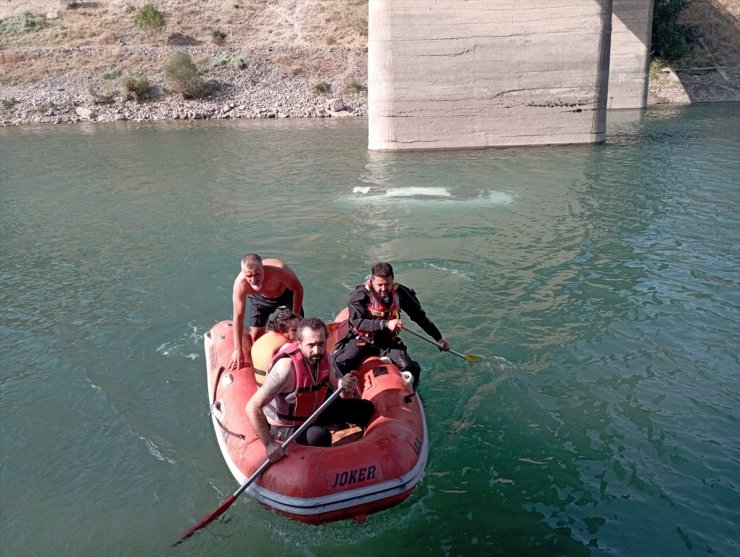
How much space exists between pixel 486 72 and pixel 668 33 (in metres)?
21.8

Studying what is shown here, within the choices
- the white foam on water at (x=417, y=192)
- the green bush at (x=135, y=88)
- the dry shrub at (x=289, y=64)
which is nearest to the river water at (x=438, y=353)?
the white foam on water at (x=417, y=192)

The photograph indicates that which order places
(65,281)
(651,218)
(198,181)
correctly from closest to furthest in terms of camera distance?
(65,281) < (651,218) < (198,181)

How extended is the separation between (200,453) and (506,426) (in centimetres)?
300

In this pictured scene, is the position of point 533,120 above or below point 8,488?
above

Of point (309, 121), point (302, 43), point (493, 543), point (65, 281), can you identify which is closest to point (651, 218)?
point (493, 543)

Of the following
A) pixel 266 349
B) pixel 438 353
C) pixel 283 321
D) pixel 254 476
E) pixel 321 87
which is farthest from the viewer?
pixel 321 87

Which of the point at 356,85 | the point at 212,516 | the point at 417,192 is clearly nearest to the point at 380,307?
the point at 212,516

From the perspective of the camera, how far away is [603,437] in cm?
625

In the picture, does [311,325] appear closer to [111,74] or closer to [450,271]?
[450,271]

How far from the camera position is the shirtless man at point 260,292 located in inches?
257

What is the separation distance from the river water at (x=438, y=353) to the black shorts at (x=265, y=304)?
108 cm

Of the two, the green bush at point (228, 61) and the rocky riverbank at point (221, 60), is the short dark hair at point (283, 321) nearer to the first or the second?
the rocky riverbank at point (221, 60)

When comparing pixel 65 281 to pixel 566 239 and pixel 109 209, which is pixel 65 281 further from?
pixel 566 239

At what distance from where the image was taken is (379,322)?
6367 millimetres
